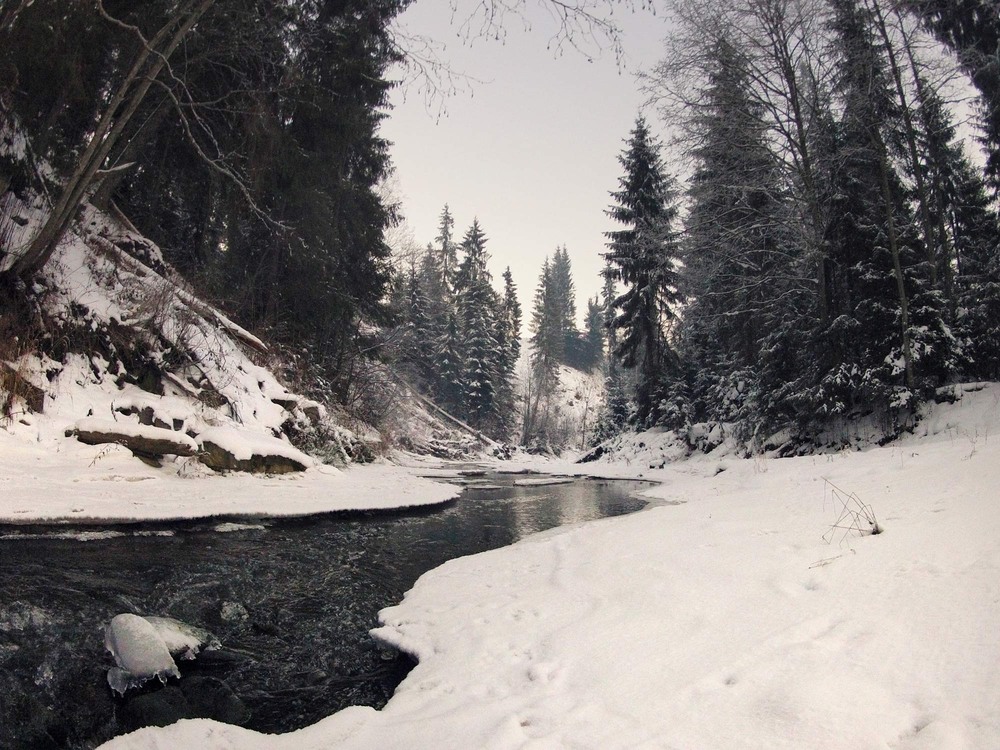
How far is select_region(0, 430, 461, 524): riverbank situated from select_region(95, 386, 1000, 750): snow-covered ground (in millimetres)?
3470

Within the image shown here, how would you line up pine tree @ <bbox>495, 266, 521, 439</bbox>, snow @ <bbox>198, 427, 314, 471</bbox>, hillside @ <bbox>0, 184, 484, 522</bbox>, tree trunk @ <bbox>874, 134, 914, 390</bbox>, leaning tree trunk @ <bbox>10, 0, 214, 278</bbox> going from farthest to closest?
1. pine tree @ <bbox>495, 266, 521, 439</bbox>
2. tree trunk @ <bbox>874, 134, 914, 390</bbox>
3. snow @ <bbox>198, 427, 314, 471</bbox>
4. leaning tree trunk @ <bbox>10, 0, 214, 278</bbox>
5. hillside @ <bbox>0, 184, 484, 522</bbox>

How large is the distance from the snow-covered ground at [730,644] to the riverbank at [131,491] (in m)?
3.47

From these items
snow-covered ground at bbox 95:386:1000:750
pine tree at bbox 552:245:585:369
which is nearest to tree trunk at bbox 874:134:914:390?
snow-covered ground at bbox 95:386:1000:750

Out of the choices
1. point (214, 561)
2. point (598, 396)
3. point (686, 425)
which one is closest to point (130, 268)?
point (214, 561)

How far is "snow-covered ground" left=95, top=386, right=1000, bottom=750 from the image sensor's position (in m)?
1.70

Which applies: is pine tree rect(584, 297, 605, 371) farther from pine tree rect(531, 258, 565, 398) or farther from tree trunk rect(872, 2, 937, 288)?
tree trunk rect(872, 2, 937, 288)

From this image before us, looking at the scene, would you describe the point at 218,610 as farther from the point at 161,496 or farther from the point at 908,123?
the point at 908,123

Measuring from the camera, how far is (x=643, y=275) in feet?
74.4

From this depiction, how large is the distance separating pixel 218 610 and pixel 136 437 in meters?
4.63

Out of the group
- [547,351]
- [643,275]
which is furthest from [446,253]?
[643,275]

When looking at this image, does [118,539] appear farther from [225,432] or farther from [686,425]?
[686,425]

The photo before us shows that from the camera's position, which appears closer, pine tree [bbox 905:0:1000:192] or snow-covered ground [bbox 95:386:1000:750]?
snow-covered ground [bbox 95:386:1000:750]

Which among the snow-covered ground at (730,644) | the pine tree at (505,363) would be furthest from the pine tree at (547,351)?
the snow-covered ground at (730,644)

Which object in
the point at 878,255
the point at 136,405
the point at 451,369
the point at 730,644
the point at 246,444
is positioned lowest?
the point at 730,644
